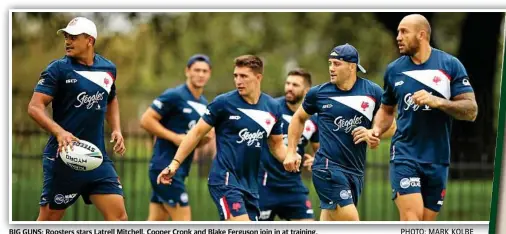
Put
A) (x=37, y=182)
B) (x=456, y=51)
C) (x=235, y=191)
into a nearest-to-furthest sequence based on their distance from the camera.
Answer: (x=235, y=191) → (x=37, y=182) → (x=456, y=51)

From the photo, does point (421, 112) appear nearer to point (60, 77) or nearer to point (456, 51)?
point (60, 77)

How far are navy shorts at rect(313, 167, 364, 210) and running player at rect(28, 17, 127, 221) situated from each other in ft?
6.21

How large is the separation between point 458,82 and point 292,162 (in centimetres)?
174

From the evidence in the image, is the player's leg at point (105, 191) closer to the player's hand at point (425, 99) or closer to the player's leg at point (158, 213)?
the player's leg at point (158, 213)

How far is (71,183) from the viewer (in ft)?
33.7

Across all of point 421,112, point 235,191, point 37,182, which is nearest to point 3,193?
point 37,182

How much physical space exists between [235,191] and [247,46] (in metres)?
8.62

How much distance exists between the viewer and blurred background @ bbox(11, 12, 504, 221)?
1335 centimetres

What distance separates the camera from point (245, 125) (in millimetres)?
10367

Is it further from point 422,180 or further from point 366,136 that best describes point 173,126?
point 422,180

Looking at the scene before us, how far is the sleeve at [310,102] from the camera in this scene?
1063 cm

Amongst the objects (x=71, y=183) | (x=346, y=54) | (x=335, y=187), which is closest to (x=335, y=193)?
(x=335, y=187)

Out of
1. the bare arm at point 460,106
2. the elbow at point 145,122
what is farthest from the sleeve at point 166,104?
the bare arm at point 460,106

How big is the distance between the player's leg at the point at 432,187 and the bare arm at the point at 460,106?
20.3 inches
